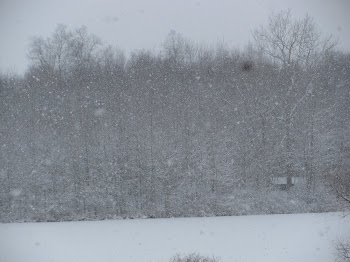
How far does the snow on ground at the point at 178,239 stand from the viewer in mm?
15773

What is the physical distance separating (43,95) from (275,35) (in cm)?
1897

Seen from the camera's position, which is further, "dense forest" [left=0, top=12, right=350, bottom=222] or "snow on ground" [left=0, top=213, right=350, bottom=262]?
"dense forest" [left=0, top=12, right=350, bottom=222]

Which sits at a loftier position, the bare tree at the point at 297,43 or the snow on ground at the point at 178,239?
the bare tree at the point at 297,43

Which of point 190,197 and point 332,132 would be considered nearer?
point 190,197

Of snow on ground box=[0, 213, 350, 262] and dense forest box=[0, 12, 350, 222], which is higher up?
dense forest box=[0, 12, 350, 222]

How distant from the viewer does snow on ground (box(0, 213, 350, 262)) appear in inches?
621

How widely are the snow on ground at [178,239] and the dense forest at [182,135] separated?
2.45 metres

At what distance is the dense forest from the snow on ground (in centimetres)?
245

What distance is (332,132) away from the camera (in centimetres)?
2916

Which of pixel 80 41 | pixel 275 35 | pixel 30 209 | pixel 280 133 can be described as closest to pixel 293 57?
pixel 275 35

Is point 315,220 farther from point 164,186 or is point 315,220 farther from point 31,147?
point 31,147

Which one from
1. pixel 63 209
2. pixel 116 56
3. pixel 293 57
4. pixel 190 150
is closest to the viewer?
pixel 63 209

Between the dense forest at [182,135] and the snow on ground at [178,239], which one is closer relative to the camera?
the snow on ground at [178,239]

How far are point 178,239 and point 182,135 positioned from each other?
37.3ft
